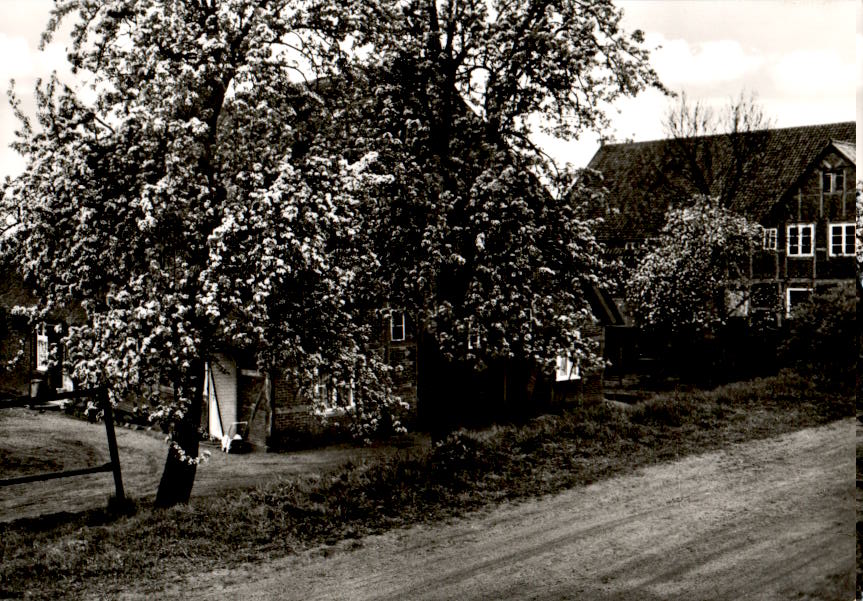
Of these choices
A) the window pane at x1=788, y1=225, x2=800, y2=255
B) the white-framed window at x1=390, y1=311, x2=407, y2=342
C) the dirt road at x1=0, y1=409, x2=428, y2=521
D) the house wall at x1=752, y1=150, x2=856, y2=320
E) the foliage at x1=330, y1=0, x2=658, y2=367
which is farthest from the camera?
the white-framed window at x1=390, y1=311, x2=407, y2=342

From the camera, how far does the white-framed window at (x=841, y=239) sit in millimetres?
3414

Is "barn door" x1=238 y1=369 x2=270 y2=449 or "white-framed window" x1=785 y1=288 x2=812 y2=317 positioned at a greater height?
"white-framed window" x1=785 y1=288 x2=812 y2=317

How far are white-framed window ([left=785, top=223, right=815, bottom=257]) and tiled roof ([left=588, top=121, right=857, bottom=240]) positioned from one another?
0.59ft

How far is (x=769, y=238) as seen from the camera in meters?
3.92

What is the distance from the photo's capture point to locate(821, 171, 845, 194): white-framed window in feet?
11.7

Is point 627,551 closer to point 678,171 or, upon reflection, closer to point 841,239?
point 841,239

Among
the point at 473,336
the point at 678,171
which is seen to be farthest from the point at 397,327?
the point at 678,171

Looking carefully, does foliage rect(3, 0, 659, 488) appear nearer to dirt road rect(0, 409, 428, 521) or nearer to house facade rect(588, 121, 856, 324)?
dirt road rect(0, 409, 428, 521)

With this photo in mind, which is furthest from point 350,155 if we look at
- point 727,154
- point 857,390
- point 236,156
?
point 857,390

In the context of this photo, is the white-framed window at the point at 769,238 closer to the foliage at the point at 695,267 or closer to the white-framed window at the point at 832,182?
→ the foliage at the point at 695,267

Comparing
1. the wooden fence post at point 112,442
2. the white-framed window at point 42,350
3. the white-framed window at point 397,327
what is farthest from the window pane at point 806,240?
the white-framed window at point 42,350

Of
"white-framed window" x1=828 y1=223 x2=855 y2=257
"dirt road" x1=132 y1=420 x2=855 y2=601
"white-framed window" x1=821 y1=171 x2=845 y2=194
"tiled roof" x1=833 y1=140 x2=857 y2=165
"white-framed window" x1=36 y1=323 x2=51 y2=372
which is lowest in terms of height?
"dirt road" x1=132 y1=420 x2=855 y2=601

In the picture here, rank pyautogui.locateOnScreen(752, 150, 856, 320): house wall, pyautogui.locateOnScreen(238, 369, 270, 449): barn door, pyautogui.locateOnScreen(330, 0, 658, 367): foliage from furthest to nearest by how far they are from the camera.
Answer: pyautogui.locateOnScreen(330, 0, 658, 367): foliage
pyautogui.locateOnScreen(238, 369, 270, 449): barn door
pyautogui.locateOnScreen(752, 150, 856, 320): house wall

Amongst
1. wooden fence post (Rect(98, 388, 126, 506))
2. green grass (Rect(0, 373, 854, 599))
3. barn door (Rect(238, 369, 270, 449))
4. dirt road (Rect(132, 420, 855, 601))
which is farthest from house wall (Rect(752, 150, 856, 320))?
wooden fence post (Rect(98, 388, 126, 506))
